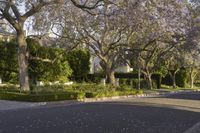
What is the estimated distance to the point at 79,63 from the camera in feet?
188

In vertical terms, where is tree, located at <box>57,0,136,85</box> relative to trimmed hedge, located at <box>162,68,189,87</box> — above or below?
above

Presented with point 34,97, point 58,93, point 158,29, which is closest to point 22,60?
point 58,93

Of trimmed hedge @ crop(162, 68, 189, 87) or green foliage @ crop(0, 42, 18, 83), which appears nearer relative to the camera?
green foliage @ crop(0, 42, 18, 83)

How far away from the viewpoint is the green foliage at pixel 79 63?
187 feet

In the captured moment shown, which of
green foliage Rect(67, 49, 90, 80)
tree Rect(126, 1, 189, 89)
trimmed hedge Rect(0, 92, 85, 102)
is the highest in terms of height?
tree Rect(126, 1, 189, 89)

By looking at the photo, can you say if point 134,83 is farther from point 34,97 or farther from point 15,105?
point 15,105

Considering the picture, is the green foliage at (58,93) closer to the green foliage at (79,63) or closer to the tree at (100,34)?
the tree at (100,34)

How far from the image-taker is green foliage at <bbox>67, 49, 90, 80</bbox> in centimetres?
5688

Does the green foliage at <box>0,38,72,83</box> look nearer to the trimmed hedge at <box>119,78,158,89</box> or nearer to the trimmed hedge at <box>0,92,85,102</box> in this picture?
the trimmed hedge at <box>119,78,158,89</box>

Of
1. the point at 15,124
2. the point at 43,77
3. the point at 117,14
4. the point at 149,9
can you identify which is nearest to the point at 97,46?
the point at 43,77

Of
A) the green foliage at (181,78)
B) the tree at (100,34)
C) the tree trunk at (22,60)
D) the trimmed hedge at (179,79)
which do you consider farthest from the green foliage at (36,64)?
the green foliage at (181,78)

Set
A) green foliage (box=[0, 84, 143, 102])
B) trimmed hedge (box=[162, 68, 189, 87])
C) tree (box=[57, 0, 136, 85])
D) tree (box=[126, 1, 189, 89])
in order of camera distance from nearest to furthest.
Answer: green foliage (box=[0, 84, 143, 102]) < tree (box=[126, 1, 189, 89]) < tree (box=[57, 0, 136, 85]) < trimmed hedge (box=[162, 68, 189, 87])

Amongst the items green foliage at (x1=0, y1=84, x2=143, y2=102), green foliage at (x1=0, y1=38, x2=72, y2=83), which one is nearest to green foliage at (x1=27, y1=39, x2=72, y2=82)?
green foliage at (x1=0, y1=38, x2=72, y2=83)

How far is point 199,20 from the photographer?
43.1 m
